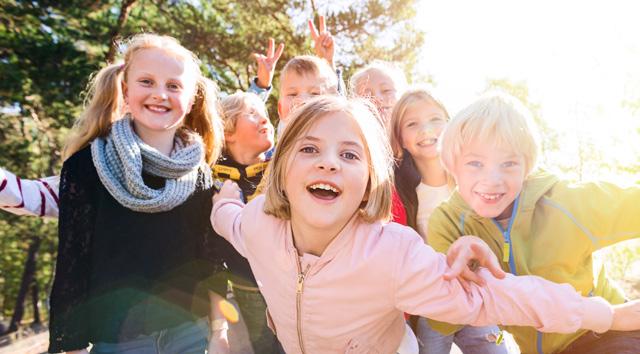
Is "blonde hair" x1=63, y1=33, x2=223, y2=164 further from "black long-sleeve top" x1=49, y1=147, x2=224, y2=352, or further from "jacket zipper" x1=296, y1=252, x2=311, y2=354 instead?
"jacket zipper" x1=296, y1=252, x2=311, y2=354

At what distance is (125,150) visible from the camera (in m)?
1.98

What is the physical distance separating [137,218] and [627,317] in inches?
72.9

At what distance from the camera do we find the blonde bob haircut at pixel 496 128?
5.99 ft

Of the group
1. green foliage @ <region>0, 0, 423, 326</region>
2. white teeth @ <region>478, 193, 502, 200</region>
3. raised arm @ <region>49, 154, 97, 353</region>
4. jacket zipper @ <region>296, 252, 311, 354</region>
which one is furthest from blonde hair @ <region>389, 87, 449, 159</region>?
green foliage @ <region>0, 0, 423, 326</region>

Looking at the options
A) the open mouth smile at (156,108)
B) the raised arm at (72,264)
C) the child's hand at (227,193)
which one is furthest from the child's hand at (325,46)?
the raised arm at (72,264)

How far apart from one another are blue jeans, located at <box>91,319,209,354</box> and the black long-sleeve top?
0.03 m

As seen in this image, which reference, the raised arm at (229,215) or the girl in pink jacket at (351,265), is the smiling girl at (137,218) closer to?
the raised arm at (229,215)

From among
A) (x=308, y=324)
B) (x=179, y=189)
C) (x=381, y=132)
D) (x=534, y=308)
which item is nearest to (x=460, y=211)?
(x=381, y=132)

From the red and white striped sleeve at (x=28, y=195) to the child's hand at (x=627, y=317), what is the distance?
2.18 meters

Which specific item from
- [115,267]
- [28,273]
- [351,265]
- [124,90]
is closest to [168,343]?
[115,267]

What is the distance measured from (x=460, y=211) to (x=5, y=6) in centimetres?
958

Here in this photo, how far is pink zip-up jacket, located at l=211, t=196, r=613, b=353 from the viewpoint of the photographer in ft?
4.78

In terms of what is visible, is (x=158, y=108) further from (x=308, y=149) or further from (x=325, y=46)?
(x=325, y=46)

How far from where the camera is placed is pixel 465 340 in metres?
2.54
